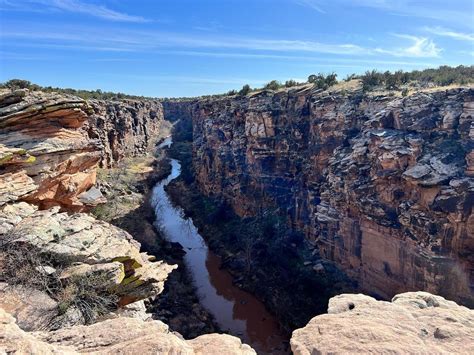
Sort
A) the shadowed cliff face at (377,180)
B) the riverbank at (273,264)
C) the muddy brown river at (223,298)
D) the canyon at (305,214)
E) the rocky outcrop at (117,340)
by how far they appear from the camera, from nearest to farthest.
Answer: the rocky outcrop at (117,340) → the canyon at (305,214) → the shadowed cliff face at (377,180) → the muddy brown river at (223,298) → the riverbank at (273,264)

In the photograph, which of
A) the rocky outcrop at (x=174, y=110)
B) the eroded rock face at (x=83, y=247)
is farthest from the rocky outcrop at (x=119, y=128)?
the rocky outcrop at (x=174, y=110)

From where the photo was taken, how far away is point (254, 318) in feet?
70.2

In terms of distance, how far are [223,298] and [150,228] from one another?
10.8m

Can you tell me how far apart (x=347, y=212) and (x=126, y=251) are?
47.2 ft

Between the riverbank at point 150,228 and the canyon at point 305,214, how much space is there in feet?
23.4

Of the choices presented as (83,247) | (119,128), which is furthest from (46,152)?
(119,128)

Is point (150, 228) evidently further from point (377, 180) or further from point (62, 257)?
point (62, 257)

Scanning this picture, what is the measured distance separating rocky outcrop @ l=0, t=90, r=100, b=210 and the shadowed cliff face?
14.5 metres

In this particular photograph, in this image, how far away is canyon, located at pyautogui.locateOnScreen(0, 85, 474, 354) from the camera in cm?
653

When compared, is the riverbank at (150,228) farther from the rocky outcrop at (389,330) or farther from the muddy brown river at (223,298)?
the rocky outcrop at (389,330)

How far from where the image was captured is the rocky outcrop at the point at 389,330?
5.96m

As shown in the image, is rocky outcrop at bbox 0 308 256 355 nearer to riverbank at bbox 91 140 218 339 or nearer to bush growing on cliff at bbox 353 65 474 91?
riverbank at bbox 91 140 218 339

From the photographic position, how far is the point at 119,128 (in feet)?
153

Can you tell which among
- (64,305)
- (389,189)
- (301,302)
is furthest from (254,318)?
(64,305)
